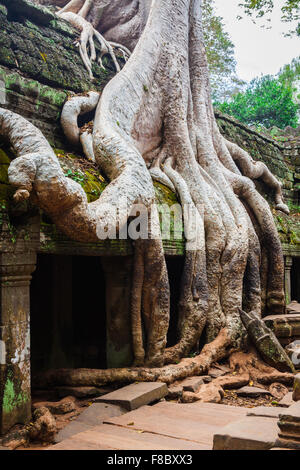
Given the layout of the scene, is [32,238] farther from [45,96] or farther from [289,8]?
[289,8]

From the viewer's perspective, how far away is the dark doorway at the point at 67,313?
506 cm

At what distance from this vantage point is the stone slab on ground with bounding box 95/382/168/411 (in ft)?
11.2

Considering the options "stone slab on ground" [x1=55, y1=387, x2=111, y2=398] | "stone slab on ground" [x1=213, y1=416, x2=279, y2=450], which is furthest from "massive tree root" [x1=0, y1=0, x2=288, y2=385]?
"stone slab on ground" [x1=213, y1=416, x2=279, y2=450]

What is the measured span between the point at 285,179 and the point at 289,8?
336 cm

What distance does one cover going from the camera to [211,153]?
20.6 ft

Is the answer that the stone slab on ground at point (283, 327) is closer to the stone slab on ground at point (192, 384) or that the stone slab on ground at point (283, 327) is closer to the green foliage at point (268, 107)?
the stone slab on ground at point (192, 384)

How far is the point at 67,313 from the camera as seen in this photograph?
17.0 ft

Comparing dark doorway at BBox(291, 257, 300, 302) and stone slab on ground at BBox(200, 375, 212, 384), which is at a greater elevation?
dark doorway at BBox(291, 257, 300, 302)

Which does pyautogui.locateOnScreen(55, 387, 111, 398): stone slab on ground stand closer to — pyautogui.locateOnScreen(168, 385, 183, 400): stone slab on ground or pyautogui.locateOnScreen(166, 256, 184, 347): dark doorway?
pyautogui.locateOnScreen(168, 385, 183, 400): stone slab on ground

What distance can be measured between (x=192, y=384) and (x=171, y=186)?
2305mm

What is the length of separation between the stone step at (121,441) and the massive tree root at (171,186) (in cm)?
→ 114

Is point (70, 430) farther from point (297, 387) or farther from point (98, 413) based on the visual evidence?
point (297, 387)

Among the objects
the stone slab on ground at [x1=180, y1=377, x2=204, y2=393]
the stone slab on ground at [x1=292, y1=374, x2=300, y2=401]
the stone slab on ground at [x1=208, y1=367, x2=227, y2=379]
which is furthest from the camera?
the stone slab on ground at [x1=208, y1=367, x2=227, y2=379]

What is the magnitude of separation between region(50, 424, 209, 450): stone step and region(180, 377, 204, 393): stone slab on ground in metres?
1.38
